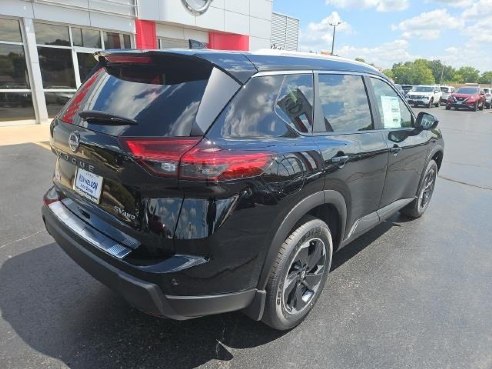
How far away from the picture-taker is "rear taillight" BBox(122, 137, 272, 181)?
Answer: 193 cm

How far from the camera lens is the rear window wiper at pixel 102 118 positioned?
2.16m

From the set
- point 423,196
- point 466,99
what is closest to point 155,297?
point 423,196

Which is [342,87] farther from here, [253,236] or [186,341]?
[186,341]

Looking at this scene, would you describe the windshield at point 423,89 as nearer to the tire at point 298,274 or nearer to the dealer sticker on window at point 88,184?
the tire at point 298,274

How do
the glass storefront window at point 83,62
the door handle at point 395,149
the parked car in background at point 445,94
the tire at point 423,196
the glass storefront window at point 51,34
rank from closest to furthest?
the door handle at point 395,149, the tire at point 423,196, the glass storefront window at point 51,34, the glass storefront window at point 83,62, the parked car in background at point 445,94

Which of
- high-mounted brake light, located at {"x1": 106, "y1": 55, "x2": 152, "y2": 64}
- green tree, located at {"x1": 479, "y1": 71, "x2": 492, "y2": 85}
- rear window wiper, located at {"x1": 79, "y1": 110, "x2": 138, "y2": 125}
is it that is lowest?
green tree, located at {"x1": 479, "y1": 71, "x2": 492, "y2": 85}

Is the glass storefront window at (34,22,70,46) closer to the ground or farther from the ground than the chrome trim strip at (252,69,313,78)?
farther from the ground

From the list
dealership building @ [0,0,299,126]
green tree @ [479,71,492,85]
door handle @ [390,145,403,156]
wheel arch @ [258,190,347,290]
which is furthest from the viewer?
green tree @ [479,71,492,85]

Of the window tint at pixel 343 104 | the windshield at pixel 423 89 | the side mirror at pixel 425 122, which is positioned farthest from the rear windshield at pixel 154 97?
the windshield at pixel 423 89

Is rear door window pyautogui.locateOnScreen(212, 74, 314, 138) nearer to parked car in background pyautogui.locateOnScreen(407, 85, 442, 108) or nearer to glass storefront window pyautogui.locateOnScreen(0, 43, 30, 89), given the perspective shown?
glass storefront window pyautogui.locateOnScreen(0, 43, 30, 89)

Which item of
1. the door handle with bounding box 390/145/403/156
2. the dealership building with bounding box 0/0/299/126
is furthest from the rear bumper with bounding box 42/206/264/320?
the dealership building with bounding box 0/0/299/126

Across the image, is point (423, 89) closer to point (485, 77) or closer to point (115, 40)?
point (115, 40)

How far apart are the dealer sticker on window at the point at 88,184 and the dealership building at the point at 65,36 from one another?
28.0 ft

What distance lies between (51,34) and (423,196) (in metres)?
12.1
